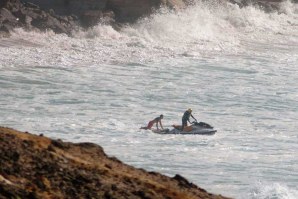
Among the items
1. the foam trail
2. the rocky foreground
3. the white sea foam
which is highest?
the white sea foam

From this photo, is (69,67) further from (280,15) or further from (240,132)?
(280,15)

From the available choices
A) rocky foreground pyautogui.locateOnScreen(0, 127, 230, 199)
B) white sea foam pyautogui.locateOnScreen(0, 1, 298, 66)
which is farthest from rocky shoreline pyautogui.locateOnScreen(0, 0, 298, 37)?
rocky foreground pyautogui.locateOnScreen(0, 127, 230, 199)

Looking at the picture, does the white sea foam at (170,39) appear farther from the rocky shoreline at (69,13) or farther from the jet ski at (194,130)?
the jet ski at (194,130)

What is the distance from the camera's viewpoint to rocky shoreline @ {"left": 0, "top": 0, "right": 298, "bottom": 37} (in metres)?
44.1

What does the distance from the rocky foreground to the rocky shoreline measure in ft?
111

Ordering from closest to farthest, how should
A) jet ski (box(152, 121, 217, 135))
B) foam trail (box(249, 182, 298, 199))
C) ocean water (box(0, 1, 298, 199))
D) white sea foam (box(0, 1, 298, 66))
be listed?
foam trail (box(249, 182, 298, 199)) → ocean water (box(0, 1, 298, 199)) → jet ski (box(152, 121, 217, 135)) → white sea foam (box(0, 1, 298, 66))

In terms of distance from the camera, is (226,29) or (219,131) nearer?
(219,131)

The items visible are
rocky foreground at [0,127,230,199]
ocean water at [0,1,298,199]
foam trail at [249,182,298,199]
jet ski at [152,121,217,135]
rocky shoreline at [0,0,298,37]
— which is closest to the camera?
rocky foreground at [0,127,230,199]

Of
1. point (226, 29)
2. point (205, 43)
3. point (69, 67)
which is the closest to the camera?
point (69, 67)

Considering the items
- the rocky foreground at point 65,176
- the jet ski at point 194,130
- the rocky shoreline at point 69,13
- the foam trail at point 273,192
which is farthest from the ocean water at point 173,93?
the rocky foreground at point 65,176

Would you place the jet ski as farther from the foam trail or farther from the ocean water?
the foam trail

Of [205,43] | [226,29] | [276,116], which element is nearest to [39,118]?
[276,116]

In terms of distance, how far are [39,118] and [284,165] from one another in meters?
7.22

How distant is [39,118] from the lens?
25.5 meters
